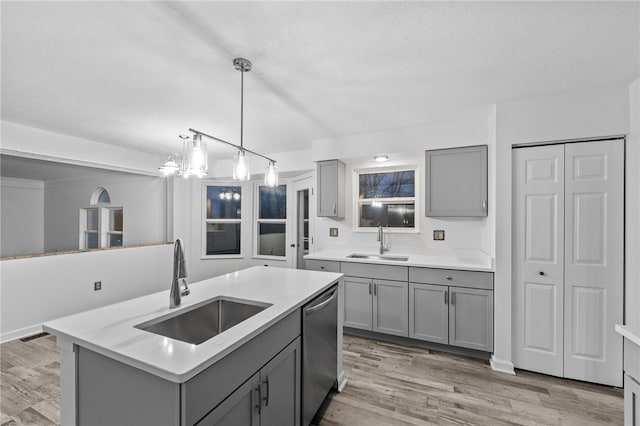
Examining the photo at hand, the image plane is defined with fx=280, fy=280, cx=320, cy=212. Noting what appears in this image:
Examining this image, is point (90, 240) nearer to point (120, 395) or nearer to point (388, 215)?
point (388, 215)

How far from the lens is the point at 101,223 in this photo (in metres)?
5.43

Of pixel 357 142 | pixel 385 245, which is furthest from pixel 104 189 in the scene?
pixel 385 245

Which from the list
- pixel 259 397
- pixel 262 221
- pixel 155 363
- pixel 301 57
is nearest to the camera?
pixel 155 363

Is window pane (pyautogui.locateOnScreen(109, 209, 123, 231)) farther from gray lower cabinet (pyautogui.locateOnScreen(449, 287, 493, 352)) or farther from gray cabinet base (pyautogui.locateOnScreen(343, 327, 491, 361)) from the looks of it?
gray lower cabinet (pyautogui.locateOnScreen(449, 287, 493, 352))

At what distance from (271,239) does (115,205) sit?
309 cm

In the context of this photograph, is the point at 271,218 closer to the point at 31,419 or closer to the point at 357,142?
the point at 357,142

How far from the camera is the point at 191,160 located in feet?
5.51

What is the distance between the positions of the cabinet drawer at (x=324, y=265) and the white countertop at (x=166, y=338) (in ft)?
4.48

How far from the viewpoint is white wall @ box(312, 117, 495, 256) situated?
119 inches

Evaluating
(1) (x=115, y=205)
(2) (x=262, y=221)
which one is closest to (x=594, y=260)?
(2) (x=262, y=221)

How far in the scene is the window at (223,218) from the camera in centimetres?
514

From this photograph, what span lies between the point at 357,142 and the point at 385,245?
1.41m

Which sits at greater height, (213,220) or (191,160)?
(191,160)

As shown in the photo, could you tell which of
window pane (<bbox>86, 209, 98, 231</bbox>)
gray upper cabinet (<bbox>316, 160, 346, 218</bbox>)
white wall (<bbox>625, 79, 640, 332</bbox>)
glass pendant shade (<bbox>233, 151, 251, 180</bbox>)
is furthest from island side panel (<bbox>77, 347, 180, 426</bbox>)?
window pane (<bbox>86, 209, 98, 231</bbox>)
